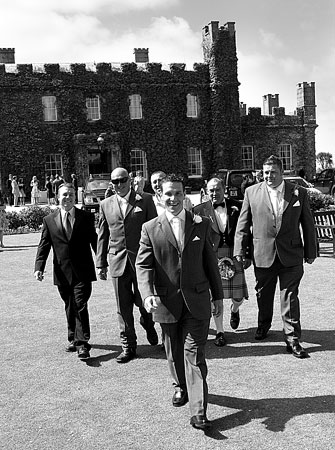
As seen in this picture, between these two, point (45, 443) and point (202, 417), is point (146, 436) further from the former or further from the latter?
point (45, 443)

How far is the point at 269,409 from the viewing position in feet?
14.8

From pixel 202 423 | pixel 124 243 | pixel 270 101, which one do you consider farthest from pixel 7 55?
pixel 202 423

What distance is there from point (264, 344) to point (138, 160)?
30.1m

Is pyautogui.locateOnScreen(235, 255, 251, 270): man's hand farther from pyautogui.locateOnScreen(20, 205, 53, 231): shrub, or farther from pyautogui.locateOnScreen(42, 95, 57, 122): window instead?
pyautogui.locateOnScreen(42, 95, 57, 122): window

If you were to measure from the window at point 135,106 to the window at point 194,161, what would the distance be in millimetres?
3822

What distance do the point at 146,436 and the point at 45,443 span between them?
71cm

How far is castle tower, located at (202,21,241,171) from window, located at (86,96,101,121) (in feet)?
23.3

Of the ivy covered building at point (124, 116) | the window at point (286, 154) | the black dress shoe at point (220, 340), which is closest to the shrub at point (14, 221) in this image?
the ivy covered building at point (124, 116)

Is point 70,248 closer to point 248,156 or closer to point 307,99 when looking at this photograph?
point 248,156

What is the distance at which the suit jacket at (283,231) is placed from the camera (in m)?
5.96

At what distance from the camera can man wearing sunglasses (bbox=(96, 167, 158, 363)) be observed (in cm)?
604

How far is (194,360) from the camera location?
4293 mm

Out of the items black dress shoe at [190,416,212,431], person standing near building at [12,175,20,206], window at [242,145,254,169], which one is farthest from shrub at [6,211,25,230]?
window at [242,145,254,169]

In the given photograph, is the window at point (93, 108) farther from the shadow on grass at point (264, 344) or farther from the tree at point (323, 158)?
the tree at point (323, 158)
